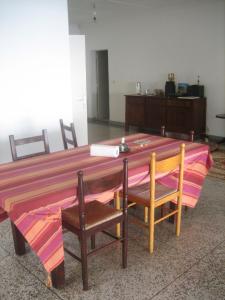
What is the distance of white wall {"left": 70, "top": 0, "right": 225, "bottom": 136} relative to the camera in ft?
19.2

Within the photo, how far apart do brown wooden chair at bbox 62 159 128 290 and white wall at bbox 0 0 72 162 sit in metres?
2.14

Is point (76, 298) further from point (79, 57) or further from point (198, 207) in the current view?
point (79, 57)

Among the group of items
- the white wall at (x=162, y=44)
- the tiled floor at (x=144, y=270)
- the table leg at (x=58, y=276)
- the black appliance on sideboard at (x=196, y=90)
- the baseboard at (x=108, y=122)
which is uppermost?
the white wall at (x=162, y=44)

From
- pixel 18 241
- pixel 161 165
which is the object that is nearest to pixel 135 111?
pixel 161 165

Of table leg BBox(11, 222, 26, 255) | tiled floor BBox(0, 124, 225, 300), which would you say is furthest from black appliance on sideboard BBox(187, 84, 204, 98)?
table leg BBox(11, 222, 26, 255)

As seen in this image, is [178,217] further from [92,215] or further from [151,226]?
[92,215]

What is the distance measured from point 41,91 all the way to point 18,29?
81 centimetres

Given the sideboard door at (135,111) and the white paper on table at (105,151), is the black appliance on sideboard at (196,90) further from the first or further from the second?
the white paper on table at (105,151)

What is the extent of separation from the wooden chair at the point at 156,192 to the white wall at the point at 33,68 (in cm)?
207

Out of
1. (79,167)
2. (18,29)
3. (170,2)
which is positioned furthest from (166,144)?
(170,2)

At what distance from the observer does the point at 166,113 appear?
6340mm

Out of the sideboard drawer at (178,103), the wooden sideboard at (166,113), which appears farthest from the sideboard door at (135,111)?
the sideboard drawer at (178,103)

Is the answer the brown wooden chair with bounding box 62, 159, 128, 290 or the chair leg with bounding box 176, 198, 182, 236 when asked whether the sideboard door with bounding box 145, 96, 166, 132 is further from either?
the brown wooden chair with bounding box 62, 159, 128, 290

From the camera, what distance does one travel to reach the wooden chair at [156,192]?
232 centimetres
